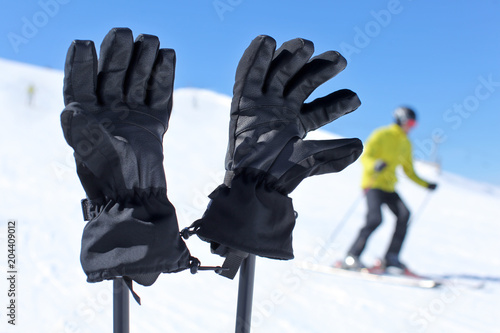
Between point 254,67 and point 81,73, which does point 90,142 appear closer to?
point 81,73

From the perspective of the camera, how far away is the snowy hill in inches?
111

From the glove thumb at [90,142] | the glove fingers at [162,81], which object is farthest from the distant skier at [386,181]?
the glove thumb at [90,142]

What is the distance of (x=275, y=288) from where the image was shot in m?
3.67

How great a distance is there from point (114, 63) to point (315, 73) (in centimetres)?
61

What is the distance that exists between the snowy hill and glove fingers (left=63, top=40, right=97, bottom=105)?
5.43ft

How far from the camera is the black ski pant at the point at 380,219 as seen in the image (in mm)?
4953

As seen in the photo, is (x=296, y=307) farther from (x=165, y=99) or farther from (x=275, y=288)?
(x=165, y=99)

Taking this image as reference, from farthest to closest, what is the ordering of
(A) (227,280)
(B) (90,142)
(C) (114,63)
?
(A) (227,280)
(C) (114,63)
(B) (90,142)

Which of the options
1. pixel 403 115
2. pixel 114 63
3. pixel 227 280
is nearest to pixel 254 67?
pixel 114 63

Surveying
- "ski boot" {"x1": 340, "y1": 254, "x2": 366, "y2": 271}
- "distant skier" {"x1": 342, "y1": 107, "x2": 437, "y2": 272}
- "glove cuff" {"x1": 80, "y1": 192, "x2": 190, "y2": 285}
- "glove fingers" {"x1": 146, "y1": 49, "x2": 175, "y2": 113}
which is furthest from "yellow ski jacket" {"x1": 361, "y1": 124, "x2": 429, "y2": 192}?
"glove cuff" {"x1": 80, "y1": 192, "x2": 190, "y2": 285}

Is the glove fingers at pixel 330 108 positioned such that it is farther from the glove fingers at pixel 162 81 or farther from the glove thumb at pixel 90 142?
the glove thumb at pixel 90 142

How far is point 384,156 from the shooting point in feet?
16.7

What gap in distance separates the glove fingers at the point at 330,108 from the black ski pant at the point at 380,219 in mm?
3579

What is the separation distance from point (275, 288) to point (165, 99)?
2.56 metres
